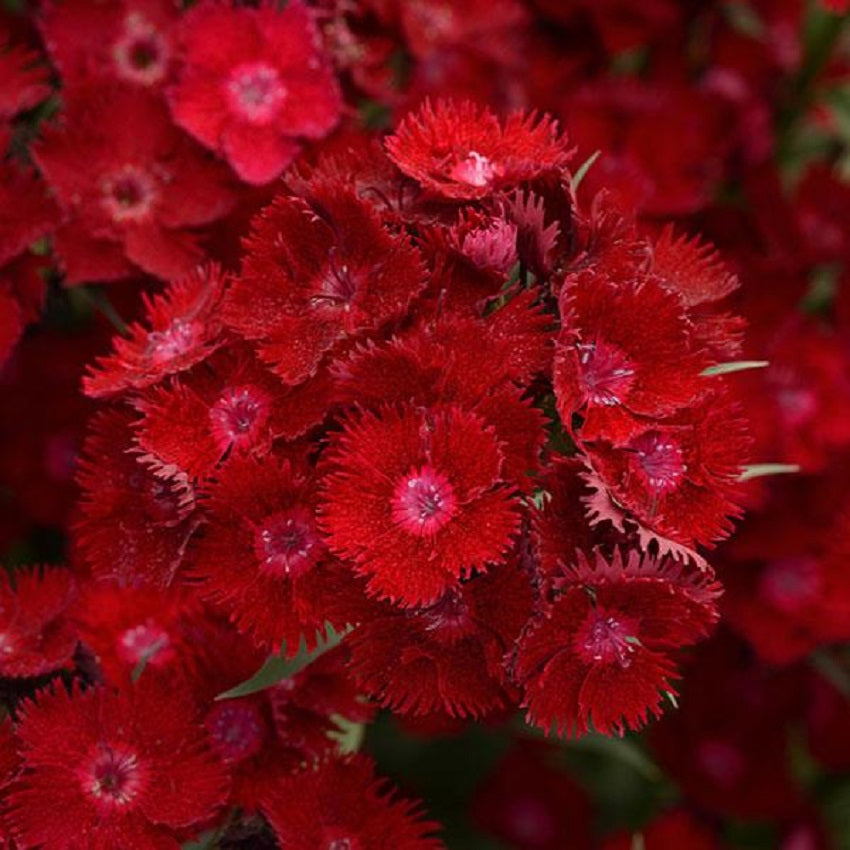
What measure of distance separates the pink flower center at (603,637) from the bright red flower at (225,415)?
224mm

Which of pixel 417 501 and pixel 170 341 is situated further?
pixel 170 341

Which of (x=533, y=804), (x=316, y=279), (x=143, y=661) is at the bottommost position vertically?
(x=533, y=804)

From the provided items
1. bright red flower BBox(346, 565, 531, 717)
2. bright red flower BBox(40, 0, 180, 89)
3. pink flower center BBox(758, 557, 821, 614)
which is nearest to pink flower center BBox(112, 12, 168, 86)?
bright red flower BBox(40, 0, 180, 89)

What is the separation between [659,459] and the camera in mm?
936

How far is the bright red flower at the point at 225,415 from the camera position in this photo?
933 millimetres

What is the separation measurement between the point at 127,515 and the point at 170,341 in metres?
0.13

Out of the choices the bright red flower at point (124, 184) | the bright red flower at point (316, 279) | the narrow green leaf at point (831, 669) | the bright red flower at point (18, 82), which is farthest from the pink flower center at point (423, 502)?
the narrow green leaf at point (831, 669)

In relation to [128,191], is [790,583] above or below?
below

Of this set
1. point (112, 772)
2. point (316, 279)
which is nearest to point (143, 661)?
point (112, 772)

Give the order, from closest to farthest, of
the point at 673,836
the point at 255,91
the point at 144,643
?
the point at 144,643 → the point at 255,91 → the point at 673,836

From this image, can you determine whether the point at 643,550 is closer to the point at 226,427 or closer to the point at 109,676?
the point at 226,427

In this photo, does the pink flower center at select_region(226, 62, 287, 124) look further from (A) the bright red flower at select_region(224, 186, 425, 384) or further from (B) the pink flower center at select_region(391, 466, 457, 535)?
(B) the pink flower center at select_region(391, 466, 457, 535)

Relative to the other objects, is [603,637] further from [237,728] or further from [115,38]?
[115,38]

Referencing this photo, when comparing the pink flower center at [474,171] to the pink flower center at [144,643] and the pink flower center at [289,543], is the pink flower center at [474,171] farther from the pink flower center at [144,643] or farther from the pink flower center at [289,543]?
the pink flower center at [144,643]
